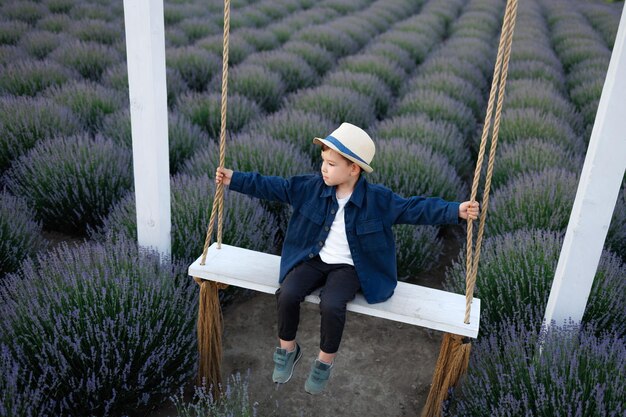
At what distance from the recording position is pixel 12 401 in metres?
1.76

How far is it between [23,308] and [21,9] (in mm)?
6802

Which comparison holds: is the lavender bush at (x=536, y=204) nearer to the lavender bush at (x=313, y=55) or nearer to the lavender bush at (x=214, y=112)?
the lavender bush at (x=214, y=112)

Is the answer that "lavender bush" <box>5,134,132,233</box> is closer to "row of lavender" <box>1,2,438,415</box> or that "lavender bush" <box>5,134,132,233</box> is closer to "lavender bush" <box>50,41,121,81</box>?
"row of lavender" <box>1,2,438,415</box>

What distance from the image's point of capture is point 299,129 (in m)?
4.36

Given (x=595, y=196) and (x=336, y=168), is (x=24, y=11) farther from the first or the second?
(x=595, y=196)

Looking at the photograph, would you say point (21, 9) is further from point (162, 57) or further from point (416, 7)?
point (416, 7)

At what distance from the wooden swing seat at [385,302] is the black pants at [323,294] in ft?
0.17

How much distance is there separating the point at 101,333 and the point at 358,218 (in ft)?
3.22

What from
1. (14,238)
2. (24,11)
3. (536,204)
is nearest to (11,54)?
(24,11)

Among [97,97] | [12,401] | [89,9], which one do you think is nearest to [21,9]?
[89,9]

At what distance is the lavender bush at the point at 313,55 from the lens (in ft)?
22.8

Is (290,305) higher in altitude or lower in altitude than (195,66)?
higher

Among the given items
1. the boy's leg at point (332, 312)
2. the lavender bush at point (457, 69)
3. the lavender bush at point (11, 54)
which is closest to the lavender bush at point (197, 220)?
the boy's leg at point (332, 312)

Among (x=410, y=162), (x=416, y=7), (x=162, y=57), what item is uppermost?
(x=162, y=57)
